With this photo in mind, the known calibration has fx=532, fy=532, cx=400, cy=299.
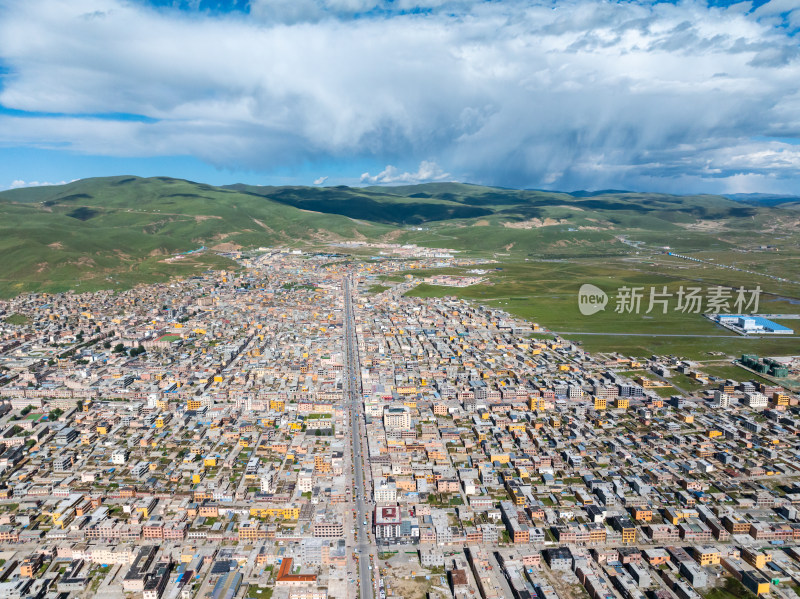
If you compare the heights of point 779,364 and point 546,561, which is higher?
point 779,364

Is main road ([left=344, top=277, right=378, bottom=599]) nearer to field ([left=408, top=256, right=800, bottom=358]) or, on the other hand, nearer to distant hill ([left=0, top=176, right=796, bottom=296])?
field ([left=408, top=256, right=800, bottom=358])

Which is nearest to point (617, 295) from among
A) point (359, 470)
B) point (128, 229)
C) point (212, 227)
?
point (359, 470)

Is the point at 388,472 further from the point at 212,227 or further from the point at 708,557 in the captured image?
the point at 212,227

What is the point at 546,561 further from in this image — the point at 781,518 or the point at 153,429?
the point at 153,429

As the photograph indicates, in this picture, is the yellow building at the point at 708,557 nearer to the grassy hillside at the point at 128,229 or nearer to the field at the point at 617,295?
the field at the point at 617,295

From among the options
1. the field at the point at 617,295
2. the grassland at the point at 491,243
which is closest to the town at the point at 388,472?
the field at the point at 617,295

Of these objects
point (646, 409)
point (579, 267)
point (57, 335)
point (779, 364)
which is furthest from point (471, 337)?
point (579, 267)

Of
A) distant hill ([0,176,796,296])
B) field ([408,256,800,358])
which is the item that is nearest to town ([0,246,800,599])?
field ([408,256,800,358])
